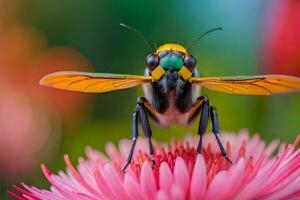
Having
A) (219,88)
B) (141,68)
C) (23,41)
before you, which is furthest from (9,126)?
(219,88)

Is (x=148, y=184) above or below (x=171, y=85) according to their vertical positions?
below

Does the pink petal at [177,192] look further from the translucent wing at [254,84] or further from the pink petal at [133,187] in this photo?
the translucent wing at [254,84]

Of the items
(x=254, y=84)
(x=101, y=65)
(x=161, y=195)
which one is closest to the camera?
(x=161, y=195)

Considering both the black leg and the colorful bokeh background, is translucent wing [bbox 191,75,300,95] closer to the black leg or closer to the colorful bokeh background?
the black leg

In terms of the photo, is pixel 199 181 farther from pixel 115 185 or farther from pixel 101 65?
pixel 101 65

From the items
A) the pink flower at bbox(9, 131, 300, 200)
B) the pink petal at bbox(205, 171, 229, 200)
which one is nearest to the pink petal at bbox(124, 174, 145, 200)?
the pink flower at bbox(9, 131, 300, 200)

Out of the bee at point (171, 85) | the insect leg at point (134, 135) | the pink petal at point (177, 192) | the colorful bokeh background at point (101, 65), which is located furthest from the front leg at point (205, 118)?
the colorful bokeh background at point (101, 65)

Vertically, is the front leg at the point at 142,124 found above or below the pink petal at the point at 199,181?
above

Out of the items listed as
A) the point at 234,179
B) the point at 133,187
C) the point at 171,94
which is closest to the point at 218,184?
the point at 234,179
